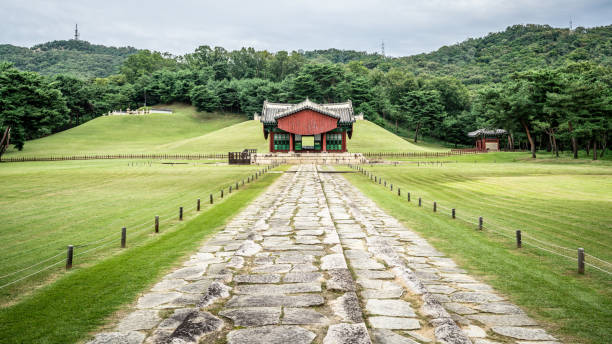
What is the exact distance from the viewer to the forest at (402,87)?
48781mm

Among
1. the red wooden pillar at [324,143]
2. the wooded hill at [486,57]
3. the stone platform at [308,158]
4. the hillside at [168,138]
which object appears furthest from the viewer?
the wooded hill at [486,57]

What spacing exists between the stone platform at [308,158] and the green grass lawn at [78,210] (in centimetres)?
1477

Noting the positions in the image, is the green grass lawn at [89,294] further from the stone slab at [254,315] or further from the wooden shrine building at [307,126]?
the wooden shrine building at [307,126]

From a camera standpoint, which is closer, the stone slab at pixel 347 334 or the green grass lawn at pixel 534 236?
the stone slab at pixel 347 334

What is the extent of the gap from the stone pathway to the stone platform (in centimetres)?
3536

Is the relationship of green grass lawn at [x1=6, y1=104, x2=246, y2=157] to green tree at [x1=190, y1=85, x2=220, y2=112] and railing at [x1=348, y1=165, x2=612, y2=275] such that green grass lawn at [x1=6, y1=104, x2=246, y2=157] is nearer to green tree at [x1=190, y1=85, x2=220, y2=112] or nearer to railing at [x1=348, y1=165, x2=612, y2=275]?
green tree at [x1=190, y1=85, x2=220, y2=112]

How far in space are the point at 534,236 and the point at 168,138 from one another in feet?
241

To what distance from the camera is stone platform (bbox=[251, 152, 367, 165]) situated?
44000 mm

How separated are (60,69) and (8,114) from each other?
123 metres

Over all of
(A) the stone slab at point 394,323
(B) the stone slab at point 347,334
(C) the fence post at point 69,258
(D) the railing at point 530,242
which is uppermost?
(B) the stone slab at point 347,334

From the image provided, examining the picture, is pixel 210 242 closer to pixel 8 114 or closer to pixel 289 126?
pixel 289 126

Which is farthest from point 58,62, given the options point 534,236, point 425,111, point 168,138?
point 534,236

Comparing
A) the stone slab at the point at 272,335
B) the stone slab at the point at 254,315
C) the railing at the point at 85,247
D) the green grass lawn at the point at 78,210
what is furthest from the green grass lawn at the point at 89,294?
the stone slab at the point at 272,335

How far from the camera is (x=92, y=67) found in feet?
Result: 540
